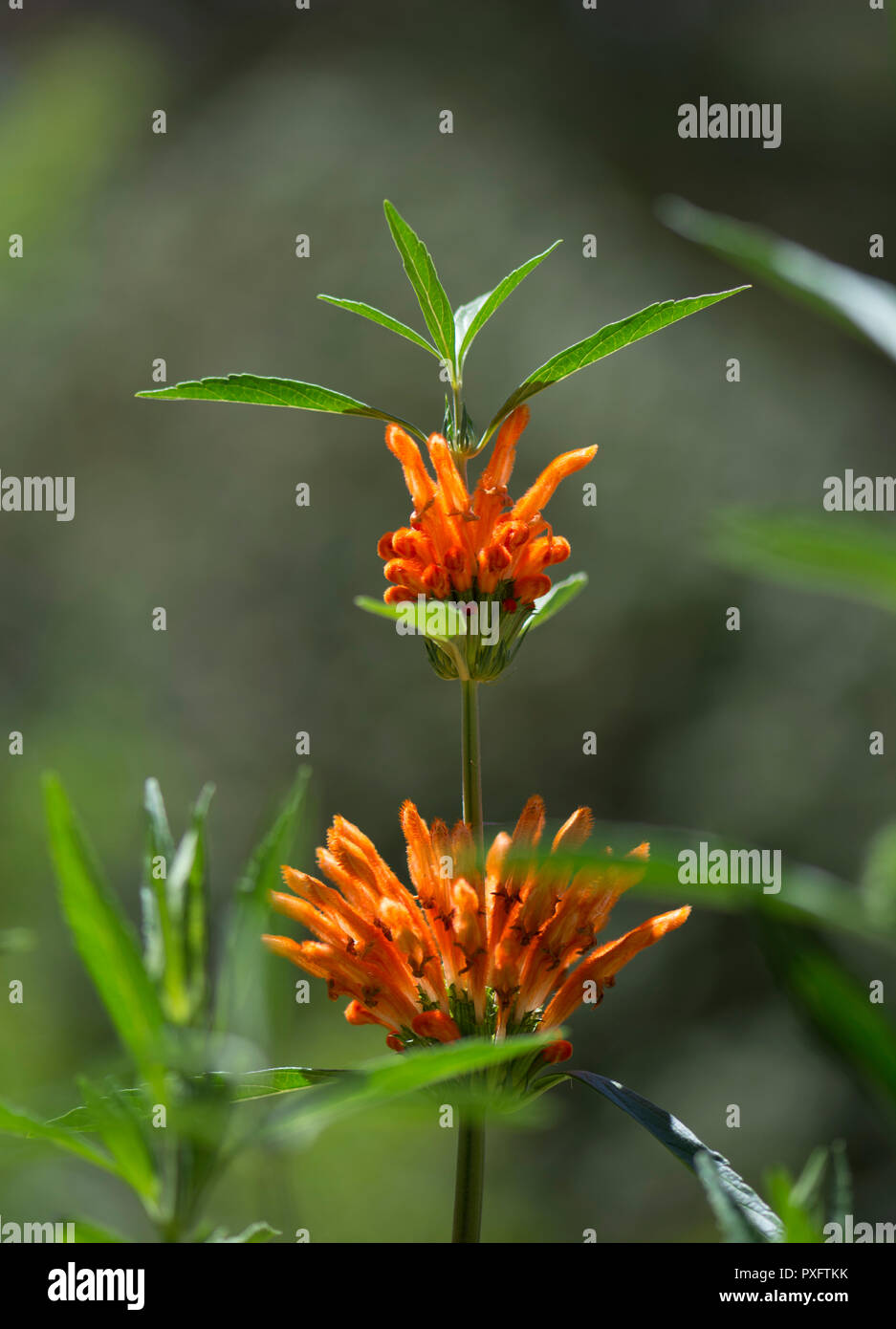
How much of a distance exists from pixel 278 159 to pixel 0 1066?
231 centimetres

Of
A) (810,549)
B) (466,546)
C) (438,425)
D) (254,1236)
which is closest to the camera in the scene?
(810,549)

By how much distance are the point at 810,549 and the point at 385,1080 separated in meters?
0.12

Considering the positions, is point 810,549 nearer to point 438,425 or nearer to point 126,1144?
point 126,1144

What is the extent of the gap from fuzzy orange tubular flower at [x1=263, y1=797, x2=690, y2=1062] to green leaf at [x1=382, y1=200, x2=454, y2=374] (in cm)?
14

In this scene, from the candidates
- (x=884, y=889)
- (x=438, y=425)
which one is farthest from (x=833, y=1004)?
(x=438, y=425)

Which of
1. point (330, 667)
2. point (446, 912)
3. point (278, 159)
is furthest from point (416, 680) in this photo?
point (446, 912)

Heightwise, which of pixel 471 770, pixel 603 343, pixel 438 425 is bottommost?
pixel 471 770

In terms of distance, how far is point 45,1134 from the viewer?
241mm

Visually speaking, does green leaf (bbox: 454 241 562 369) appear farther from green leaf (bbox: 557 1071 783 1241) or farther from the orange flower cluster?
green leaf (bbox: 557 1071 783 1241)

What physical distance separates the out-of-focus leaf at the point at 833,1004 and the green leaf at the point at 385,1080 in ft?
0.14

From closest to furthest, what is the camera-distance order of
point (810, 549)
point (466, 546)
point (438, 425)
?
1. point (810, 549)
2. point (466, 546)
3. point (438, 425)

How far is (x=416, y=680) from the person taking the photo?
2695 millimetres

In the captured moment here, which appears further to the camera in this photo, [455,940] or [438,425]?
[438,425]
